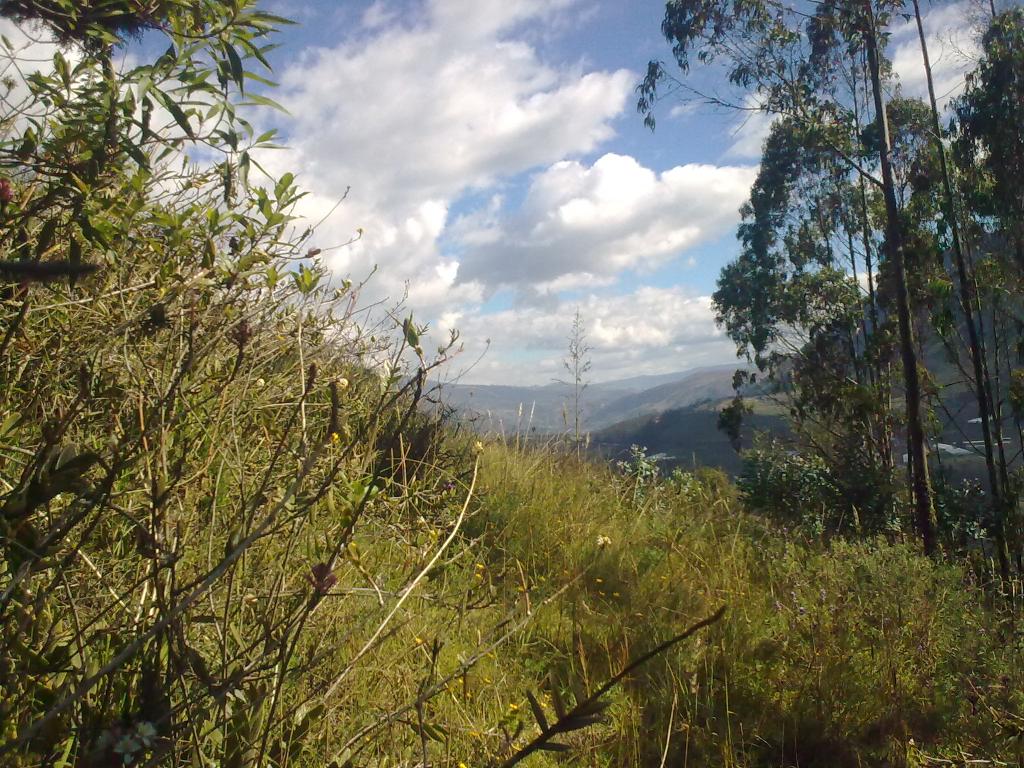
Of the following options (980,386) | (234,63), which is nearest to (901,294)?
(980,386)

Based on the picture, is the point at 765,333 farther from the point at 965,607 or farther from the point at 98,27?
the point at 98,27

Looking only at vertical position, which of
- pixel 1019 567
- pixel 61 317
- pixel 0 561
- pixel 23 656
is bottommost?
pixel 1019 567

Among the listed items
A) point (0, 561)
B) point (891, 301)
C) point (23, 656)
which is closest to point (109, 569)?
point (0, 561)

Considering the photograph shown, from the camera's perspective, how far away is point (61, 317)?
2.14 metres

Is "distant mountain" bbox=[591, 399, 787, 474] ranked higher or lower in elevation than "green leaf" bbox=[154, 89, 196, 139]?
lower

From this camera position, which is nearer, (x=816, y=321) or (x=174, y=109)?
(x=174, y=109)

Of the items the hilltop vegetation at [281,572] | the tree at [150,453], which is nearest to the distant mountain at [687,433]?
the hilltop vegetation at [281,572]

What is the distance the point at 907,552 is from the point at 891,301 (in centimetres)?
1112

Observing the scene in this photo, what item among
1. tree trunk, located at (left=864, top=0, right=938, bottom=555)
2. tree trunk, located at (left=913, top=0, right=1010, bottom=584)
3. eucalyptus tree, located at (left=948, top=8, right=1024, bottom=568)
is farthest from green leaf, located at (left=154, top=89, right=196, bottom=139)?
eucalyptus tree, located at (left=948, top=8, right=1024, bottom=568)

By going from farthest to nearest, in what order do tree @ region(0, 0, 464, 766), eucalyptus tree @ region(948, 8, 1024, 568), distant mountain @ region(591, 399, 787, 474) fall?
distant mountain @ region(591, 399, 787, 474), eucalyptus tree @ region(948, 8, 1024, 568), tree @ region(0, 0, 464, 766)

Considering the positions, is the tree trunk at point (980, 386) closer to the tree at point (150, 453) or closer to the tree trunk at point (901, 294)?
the tree trunk at point (901, 294)

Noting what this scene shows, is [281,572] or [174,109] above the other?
[174,109]

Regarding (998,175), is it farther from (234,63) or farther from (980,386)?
(234,63)

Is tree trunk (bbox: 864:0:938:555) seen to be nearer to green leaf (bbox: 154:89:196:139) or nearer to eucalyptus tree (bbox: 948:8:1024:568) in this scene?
eucalyptus tree (bbox: 948:8:1024:568)
